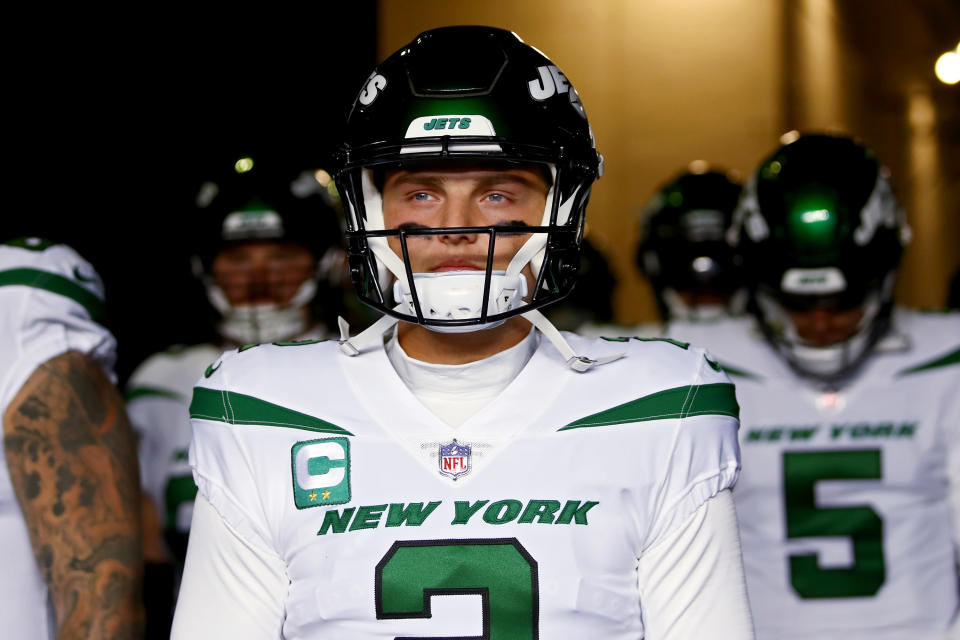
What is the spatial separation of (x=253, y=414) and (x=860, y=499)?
56.6 inches

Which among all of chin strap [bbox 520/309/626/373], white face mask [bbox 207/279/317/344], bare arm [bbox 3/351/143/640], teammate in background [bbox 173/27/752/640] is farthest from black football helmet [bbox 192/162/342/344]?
chin strap [bbox 520/309/626/373]

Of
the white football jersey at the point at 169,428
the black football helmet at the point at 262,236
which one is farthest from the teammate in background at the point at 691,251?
the white football jersey at the point at 169,428

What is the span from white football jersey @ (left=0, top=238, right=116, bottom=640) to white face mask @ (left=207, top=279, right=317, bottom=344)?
115 centimetres

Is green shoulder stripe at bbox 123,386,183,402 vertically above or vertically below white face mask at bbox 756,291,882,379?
below

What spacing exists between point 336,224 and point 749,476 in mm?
1377

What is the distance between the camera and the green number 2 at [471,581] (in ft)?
4.79

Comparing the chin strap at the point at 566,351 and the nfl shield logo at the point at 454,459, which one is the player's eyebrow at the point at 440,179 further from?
the nfl shield logo at the point at 454,459

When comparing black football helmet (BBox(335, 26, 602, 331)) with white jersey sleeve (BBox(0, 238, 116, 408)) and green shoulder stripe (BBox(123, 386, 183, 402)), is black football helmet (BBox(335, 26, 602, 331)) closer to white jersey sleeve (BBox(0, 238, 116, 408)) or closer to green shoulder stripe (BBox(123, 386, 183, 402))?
white jersey sleeve (BBox(0, 238, 116, 408))

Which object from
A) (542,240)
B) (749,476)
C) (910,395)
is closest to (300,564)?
(542,240)

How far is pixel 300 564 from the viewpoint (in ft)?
4.97

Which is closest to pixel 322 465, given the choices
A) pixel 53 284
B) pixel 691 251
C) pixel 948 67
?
pixel 53 284

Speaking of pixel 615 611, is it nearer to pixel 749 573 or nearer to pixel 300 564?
pixel 300 564

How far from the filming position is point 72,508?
1729mm

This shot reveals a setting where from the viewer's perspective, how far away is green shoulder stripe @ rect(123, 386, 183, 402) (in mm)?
3070
